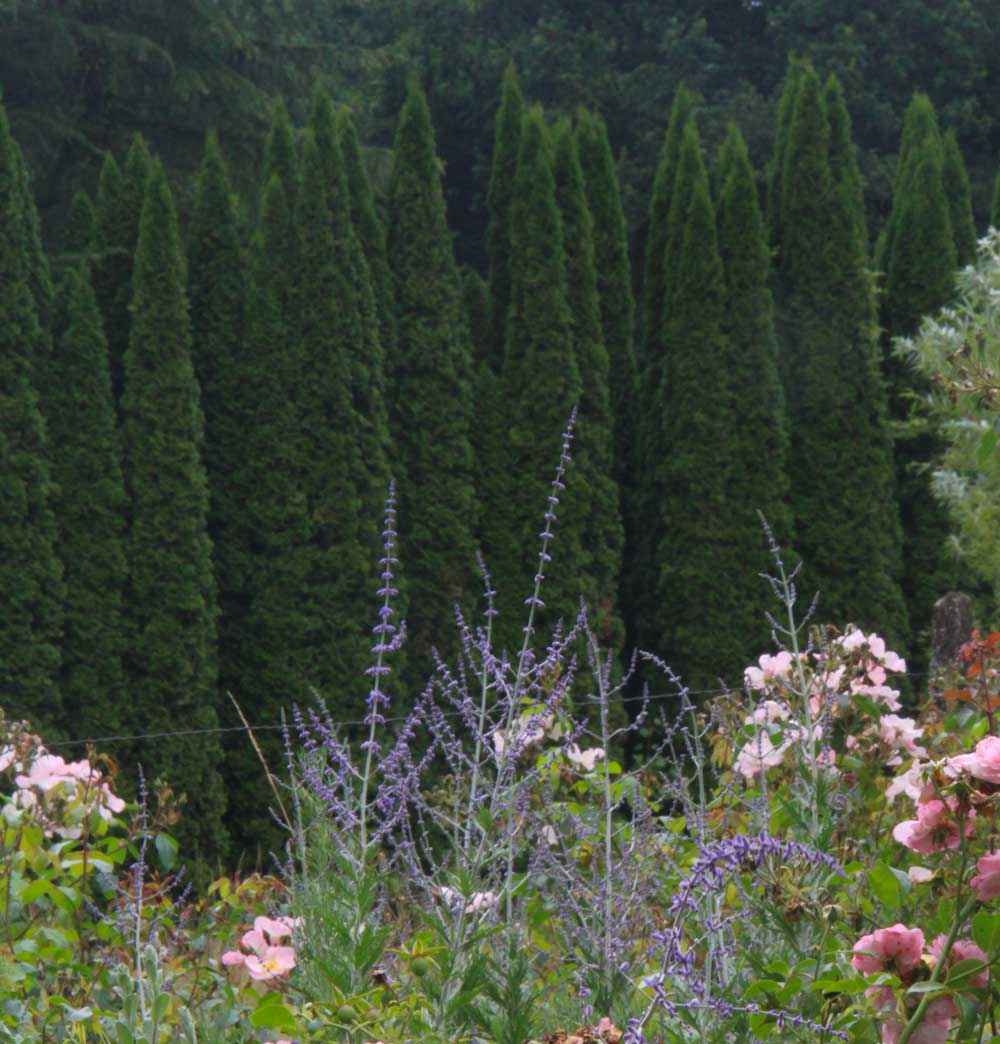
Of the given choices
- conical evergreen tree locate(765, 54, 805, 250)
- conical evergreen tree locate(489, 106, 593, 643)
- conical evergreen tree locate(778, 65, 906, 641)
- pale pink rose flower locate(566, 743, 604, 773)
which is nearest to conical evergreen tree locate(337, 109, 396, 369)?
conical evergreen tree locate(489, 106, 593, 643)

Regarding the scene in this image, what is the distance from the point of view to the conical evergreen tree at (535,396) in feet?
32.2

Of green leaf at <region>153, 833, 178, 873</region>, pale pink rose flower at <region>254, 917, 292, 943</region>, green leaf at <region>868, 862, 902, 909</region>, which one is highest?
green leaf at <region>868, 862, 902, 909</region>

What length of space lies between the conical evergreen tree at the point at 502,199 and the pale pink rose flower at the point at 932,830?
918cm

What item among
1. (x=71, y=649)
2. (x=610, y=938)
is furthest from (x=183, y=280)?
(x=610, y=938)

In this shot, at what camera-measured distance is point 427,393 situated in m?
9.74

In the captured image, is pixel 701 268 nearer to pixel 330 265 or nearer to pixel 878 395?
pixel 878 395

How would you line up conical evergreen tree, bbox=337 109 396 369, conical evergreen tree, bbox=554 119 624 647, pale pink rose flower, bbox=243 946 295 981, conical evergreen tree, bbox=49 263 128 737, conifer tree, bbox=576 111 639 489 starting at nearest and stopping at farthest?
1. pale pink rose flower, bbox=243 946 295 981
2. conical evergreen tree, bbox=49 263 128 737
3. conical evergreen tree, bbox=337 109 396 369
4. conical evergreen tree, bbox=554 119 624 647
5. conifer tree, bbox=576 111 639 489

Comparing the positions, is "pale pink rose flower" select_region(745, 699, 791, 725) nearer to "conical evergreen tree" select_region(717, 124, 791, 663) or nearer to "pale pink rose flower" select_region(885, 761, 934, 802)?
"pale pink rose flower" select_region(885, 761, 934, 802)

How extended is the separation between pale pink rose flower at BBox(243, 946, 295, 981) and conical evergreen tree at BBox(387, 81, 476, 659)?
7196 mm

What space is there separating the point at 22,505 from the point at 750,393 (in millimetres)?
5323

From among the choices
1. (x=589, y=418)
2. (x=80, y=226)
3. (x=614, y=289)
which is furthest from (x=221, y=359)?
(x=614, y=289)

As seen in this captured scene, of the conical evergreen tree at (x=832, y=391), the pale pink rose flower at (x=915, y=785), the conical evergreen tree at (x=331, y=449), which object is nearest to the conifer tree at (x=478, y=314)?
the conical evergreen tree at (x=331, y=449)

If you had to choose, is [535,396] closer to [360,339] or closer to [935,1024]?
[360,339]

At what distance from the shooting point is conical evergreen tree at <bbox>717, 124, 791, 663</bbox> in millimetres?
10281
